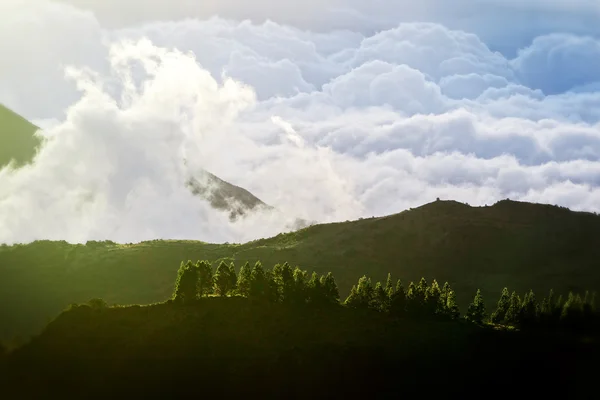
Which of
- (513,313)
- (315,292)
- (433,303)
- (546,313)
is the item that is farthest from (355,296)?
(546,313)

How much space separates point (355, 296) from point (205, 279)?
4130 centimetres

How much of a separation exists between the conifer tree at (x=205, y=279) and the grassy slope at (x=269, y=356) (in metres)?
12.2

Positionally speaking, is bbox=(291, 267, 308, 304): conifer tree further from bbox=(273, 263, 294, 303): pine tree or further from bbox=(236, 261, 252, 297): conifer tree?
bbox=(236, 261, 252, 297): conifer tree

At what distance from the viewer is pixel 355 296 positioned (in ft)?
570

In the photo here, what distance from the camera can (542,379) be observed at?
454 feet

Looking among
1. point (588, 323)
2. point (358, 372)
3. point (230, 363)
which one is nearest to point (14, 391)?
point (230, 363)

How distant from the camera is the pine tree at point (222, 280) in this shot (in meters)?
170

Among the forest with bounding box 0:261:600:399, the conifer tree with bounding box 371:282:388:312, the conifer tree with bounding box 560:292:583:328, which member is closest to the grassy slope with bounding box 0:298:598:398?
the forest with bounding box 0:261:600:399

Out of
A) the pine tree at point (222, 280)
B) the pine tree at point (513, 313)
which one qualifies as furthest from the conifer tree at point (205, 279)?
the pine tree at point (513, 313)

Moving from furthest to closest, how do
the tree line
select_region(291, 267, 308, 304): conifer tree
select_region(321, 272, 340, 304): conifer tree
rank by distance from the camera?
select_region(321, 272, 340, 304): conifer tree < the tree line < select_region(291, 267, 308, 304): conifer tree

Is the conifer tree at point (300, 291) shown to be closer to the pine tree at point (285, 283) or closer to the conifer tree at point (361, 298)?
the pine tree at point (285, 283)

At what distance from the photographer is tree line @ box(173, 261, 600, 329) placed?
160675 mm

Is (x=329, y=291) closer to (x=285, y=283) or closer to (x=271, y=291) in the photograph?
(x=285, y=283)

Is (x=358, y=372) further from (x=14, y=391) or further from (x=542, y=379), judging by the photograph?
(x=14, y=391)
